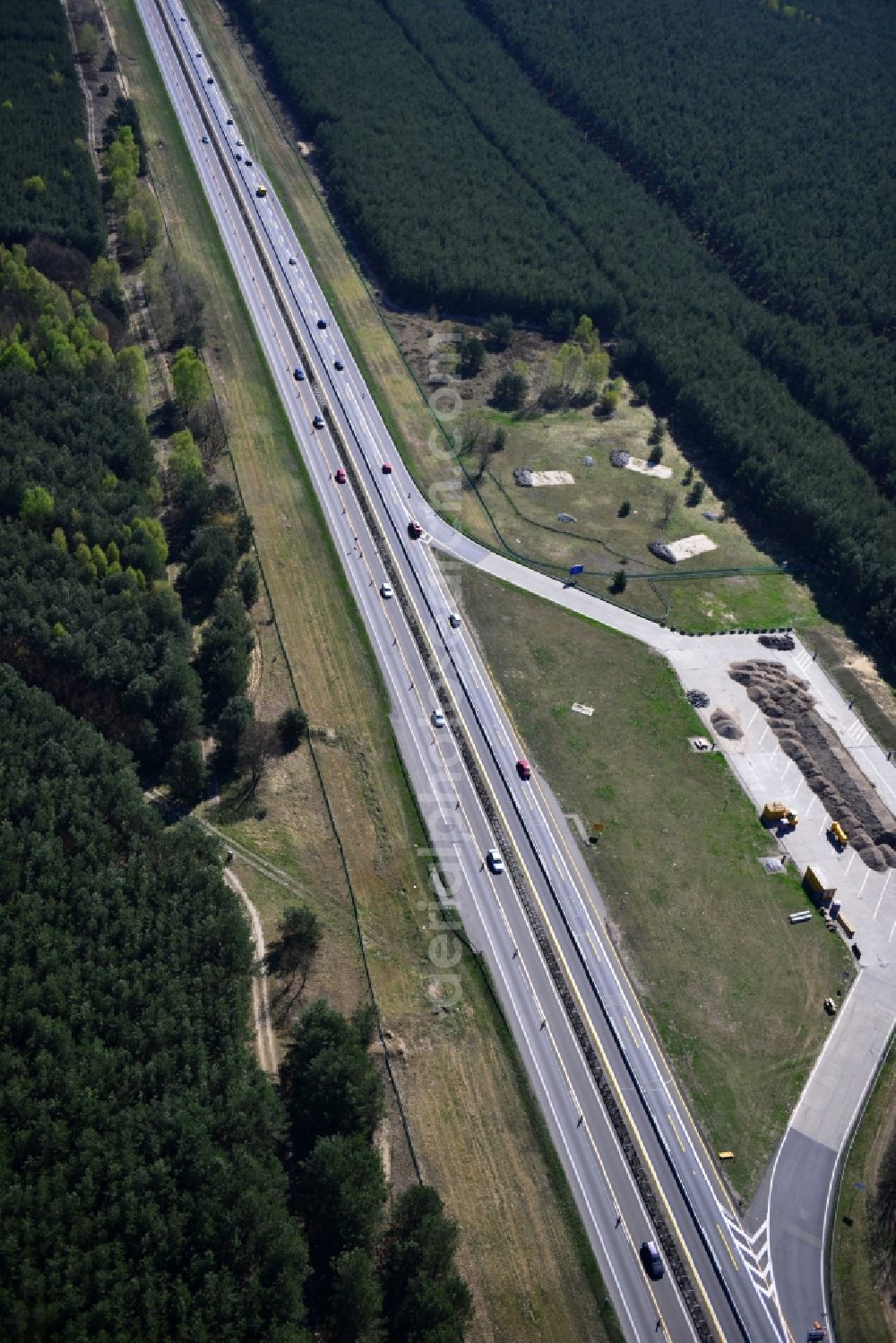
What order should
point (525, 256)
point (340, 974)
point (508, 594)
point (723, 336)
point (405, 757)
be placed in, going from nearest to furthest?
point (340, 974), point (405, 757), point (508, 594), point (723, 336), point (525, 256)

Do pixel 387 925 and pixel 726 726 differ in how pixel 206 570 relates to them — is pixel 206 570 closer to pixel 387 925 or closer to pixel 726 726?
pixel 387 925

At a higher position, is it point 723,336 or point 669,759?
point 723,336

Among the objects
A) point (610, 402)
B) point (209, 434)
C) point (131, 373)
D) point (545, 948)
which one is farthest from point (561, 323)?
point (545, 948)

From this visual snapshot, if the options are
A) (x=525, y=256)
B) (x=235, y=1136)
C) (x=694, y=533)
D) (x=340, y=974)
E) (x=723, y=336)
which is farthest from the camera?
(x=525, y=256)

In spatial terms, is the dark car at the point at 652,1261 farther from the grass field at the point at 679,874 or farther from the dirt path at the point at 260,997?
the dirt path at the point at 260,997

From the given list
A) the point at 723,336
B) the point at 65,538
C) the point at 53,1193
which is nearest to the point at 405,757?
the point at 65,538

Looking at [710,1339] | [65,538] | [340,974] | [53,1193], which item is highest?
[65,538]

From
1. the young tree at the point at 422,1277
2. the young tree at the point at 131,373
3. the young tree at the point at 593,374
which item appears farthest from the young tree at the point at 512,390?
the young tree at the point at 422,1277

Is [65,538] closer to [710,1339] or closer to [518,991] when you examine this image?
[518,991]
